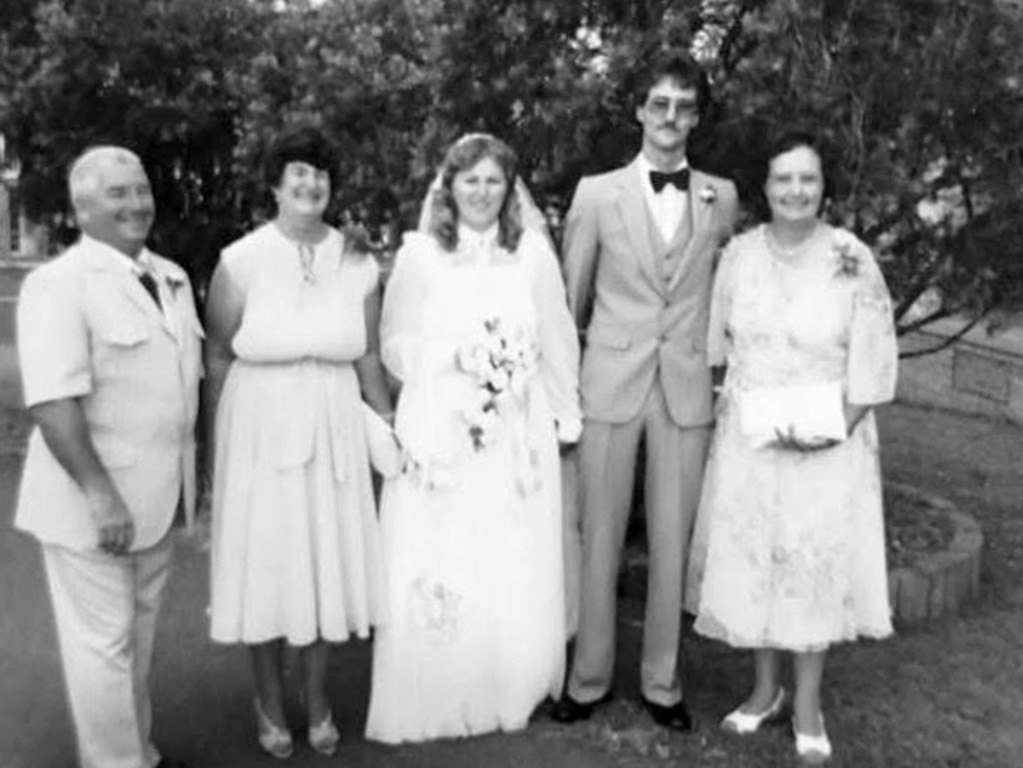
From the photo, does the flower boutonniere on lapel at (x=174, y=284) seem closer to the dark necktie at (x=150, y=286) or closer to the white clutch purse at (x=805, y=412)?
the dark necktie at (x=150, y=286)

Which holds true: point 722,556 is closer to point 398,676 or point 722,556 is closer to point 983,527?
point 398,676

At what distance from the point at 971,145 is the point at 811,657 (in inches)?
106

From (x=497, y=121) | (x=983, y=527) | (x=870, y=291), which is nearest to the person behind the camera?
(x=870, y=291)

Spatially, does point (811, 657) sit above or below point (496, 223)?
below

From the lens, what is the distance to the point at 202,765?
4.50 metres

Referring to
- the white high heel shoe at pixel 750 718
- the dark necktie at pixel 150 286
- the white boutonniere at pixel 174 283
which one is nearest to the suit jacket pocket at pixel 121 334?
the dark necktie at pixel 150 286

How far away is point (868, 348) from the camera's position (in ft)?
14.2

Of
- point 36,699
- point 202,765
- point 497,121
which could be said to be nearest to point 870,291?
point 497,121

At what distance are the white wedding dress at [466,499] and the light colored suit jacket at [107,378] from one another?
0.81 m

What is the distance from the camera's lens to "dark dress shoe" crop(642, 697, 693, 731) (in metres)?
4.83

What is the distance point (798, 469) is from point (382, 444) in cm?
141

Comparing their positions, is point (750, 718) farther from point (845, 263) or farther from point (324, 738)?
point (845, 263)

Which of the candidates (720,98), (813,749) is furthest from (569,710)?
(720,98)

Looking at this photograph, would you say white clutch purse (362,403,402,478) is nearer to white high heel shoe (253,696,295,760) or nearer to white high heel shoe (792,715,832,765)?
white high heel shoe (253,696,295,760)
